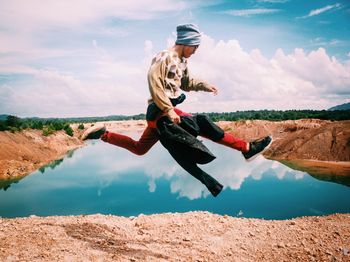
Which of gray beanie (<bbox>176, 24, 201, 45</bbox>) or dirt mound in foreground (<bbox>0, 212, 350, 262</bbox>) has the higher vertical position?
gray beanie (<bbox>176, 24, 201, 45</bbox>)

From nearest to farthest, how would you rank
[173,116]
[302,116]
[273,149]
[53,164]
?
1. [173,116]
2. [53,164]
3. [273,149]
4. [302,116]

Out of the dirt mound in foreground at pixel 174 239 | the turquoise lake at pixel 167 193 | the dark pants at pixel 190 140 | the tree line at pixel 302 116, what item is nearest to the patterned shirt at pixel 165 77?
the dark pants at pixel 190 140

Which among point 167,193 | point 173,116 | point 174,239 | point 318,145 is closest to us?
point 173,116

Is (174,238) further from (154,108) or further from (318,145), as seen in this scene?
(318,145)

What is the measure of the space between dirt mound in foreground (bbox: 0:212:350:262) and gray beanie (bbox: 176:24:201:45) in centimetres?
453

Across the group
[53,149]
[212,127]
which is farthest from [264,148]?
[53,149]

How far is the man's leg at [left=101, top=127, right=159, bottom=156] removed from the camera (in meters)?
4.47

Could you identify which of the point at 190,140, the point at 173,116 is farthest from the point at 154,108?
the point at 190,140

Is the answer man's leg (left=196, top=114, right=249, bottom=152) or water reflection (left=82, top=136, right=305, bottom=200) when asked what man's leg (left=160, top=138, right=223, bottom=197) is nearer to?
man's leg (left=196, top=114, right=249, bottom=152)

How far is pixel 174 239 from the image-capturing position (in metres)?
8.86

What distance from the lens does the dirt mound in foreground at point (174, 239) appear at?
22.9 ft

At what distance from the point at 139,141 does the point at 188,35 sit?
152 cm

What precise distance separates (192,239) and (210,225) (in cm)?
131

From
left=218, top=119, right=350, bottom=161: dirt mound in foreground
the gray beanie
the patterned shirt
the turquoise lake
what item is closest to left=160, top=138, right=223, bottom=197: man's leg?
the patterned shirt
